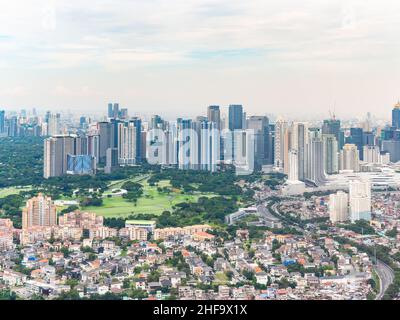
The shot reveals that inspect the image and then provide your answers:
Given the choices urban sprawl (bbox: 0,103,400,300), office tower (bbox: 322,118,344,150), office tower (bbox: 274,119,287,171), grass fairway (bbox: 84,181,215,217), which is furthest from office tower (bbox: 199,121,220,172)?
office tower (bbox: 322,118,344,150)

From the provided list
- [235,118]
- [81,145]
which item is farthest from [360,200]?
[81,145]

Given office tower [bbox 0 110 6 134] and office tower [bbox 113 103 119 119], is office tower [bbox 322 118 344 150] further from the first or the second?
office tower [bbox 0 110 6 134]

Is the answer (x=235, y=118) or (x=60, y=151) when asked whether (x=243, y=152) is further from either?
(x=60, y=151)

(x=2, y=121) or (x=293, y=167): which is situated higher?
(x=2, y=121)

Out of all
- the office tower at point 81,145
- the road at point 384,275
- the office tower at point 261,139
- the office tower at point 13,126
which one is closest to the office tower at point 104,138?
the office tower at point 81,145

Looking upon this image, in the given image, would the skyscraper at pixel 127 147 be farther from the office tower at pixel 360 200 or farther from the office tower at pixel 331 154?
the office tower at pixel 360 200
